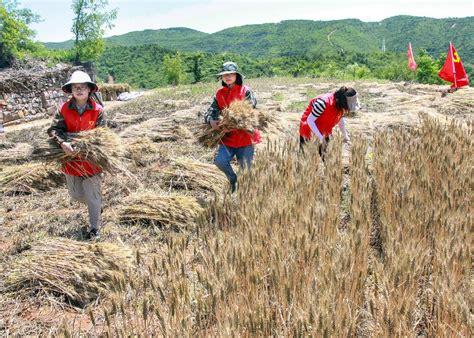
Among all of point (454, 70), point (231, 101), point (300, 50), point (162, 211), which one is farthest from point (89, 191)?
point (300, 50)

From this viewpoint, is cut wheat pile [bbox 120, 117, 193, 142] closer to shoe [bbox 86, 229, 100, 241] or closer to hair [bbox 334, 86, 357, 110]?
hair [bbox 334, 86, 357, 110]

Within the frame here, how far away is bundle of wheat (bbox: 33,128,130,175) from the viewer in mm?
3092

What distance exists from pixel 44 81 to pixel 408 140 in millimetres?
12383

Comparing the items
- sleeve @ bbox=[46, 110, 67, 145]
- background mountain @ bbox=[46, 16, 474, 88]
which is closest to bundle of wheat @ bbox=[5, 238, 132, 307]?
sleeve @ bbox=[46, 110, 67, 145]

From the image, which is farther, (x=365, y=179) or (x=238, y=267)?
(x=365, y=179)

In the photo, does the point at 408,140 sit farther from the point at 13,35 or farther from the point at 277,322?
the point at 13,35

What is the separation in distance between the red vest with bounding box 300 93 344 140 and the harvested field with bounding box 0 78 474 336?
0.23 m

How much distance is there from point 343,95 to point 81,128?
7.21 feet

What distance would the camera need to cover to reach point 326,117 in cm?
410

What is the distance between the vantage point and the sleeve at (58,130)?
3.12 metres

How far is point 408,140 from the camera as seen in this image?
13.5ft

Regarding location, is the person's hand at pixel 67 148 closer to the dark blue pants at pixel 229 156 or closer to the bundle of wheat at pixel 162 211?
the bundle of wheat at pixel 162 211

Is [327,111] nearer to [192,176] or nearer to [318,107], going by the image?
[318,107]

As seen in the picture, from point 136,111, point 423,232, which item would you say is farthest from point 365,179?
point 136,111
